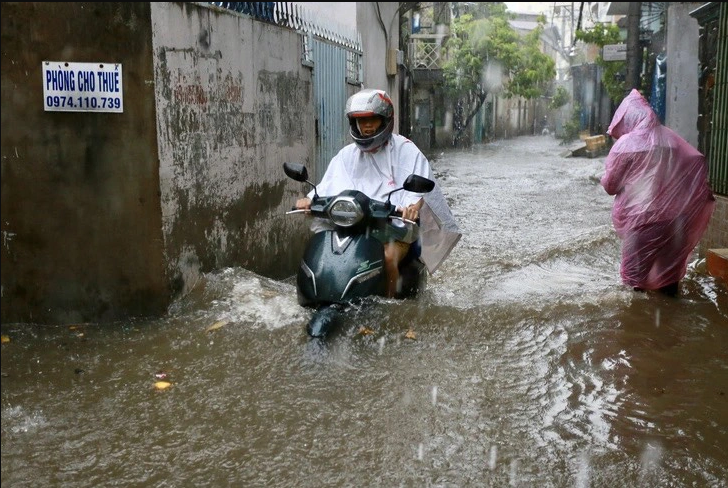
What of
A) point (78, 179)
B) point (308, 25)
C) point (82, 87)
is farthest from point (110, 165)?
point (308, 25)

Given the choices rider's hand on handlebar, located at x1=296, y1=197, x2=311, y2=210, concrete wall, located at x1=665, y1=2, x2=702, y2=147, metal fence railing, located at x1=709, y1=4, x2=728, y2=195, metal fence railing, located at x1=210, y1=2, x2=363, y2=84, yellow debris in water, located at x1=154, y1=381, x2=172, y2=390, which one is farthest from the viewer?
concrete wall, located at x1=665, y1=2, x2=702, y2=147

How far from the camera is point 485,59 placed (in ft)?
126

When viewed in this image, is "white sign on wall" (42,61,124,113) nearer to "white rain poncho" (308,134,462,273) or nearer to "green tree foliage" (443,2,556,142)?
"white rain poncho" (308,134,462,273)

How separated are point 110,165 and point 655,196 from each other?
4.06 m

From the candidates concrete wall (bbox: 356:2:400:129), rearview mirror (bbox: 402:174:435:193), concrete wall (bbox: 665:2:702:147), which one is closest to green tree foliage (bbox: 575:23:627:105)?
concrete wall (bbox: 665:2:702:147)

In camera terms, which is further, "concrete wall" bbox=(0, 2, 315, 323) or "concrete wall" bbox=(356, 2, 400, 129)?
"concrete wall" bbox=(356, 2, 400, 129)

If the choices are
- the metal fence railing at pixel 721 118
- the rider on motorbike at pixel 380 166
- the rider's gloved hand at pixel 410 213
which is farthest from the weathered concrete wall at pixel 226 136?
the metal fence railing at pixel 721 118

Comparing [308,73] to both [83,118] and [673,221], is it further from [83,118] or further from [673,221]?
[673,221]

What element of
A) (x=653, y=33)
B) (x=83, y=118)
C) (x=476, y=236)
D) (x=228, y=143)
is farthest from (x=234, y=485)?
(x=653, y=33)

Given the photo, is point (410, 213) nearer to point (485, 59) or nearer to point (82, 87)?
point (82, 87)

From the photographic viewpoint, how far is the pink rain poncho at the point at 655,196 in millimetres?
6148

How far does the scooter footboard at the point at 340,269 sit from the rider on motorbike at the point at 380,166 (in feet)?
0.61

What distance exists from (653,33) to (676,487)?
21576 mm

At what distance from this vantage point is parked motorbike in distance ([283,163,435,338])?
14.9 feet
